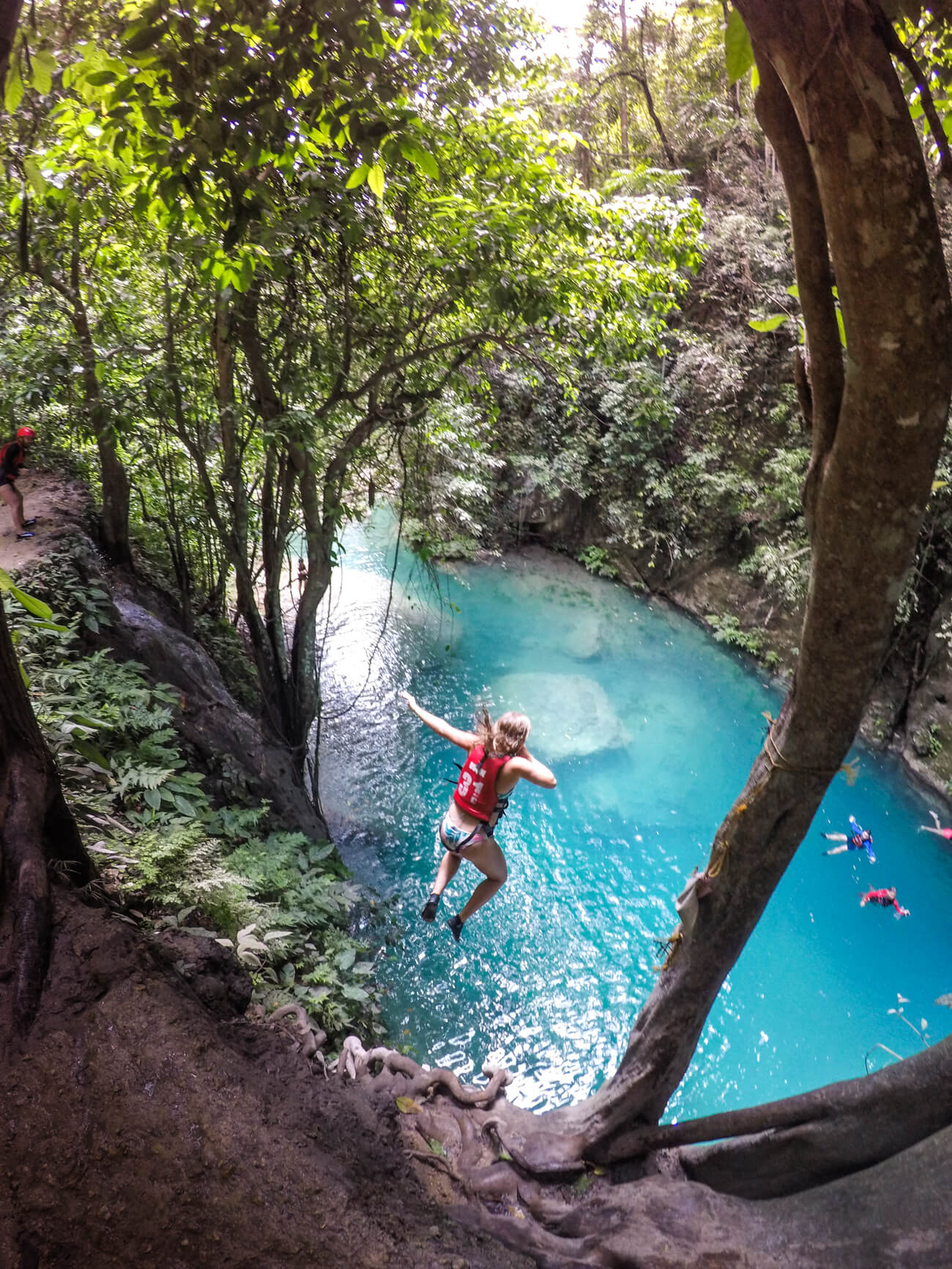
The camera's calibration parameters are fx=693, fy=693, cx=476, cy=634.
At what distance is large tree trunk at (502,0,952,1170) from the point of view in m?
1.35

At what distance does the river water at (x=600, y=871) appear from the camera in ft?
16.1

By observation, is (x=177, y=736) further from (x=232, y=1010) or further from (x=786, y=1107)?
(x=786, y=1107)

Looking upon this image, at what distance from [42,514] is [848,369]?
24.5 ft

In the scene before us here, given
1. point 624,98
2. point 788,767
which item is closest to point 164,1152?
point 788,767

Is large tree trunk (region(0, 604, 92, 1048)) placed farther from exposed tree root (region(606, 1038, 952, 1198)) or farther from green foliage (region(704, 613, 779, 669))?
green foliage (region(704, 613, 779, 669))

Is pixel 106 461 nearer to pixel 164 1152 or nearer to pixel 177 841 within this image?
pixel 177 841

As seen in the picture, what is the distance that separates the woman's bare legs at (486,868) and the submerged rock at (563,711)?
3.21 metres

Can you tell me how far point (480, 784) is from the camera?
4.41 metres

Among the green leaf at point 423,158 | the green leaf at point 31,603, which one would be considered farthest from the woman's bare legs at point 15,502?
the green leaf at point 423,158

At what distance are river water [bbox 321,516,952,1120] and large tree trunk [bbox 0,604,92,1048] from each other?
10.4 feet

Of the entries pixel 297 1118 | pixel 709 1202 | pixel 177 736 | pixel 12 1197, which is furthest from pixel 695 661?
pixel 12 1197

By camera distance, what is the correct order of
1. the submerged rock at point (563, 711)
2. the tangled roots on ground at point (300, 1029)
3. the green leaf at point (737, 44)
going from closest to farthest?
the green leaf at point (737, 44), the tangled roots on ground at point (300, 1029), the submerged rock at point (563, 711)

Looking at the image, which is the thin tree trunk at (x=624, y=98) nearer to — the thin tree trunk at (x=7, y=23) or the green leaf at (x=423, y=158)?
the green leaf at (x=423, y=158)

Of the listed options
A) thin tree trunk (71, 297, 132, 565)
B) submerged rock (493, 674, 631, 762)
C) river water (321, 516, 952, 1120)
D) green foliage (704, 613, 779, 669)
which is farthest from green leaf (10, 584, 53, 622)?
green foliage (704, 613, 779, 669)
